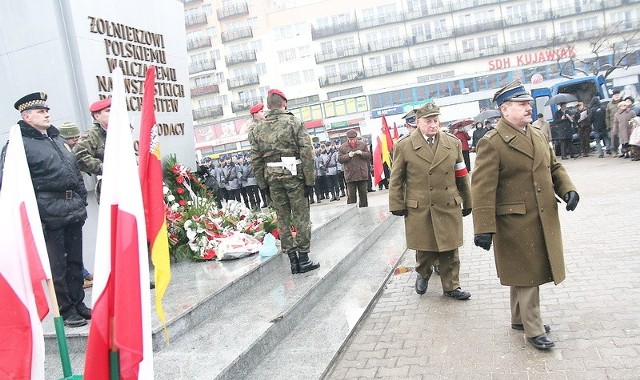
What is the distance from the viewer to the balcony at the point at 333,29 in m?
60.8

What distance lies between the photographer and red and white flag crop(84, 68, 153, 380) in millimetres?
2062

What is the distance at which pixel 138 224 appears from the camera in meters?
2.14

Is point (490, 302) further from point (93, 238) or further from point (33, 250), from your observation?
point (93, 238)

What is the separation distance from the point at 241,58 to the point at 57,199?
199 feet

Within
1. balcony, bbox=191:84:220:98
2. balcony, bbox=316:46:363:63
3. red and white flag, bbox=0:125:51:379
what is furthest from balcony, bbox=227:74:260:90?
red and white flag, bbox=0:125:51:379

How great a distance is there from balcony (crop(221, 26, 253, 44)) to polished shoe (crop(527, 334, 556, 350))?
62.8 metres

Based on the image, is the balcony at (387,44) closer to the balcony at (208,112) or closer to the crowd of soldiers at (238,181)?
the balcony at (208,112)

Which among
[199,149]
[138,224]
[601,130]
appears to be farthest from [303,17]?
[138,224]

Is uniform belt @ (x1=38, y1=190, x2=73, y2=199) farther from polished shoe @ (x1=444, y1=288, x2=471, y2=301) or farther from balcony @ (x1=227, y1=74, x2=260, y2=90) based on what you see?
balcony @ (x1=227, y1=74, x2=260, y2=90)

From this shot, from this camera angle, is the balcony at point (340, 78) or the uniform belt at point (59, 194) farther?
the balcony at point (340, 78)

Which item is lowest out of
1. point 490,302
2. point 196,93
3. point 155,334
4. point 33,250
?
point 490,302

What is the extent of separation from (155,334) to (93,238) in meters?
2.95

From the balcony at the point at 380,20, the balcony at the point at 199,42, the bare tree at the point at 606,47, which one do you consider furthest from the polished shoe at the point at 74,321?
the balcony at the point at 199,42

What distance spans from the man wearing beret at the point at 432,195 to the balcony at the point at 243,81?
58.5 m
